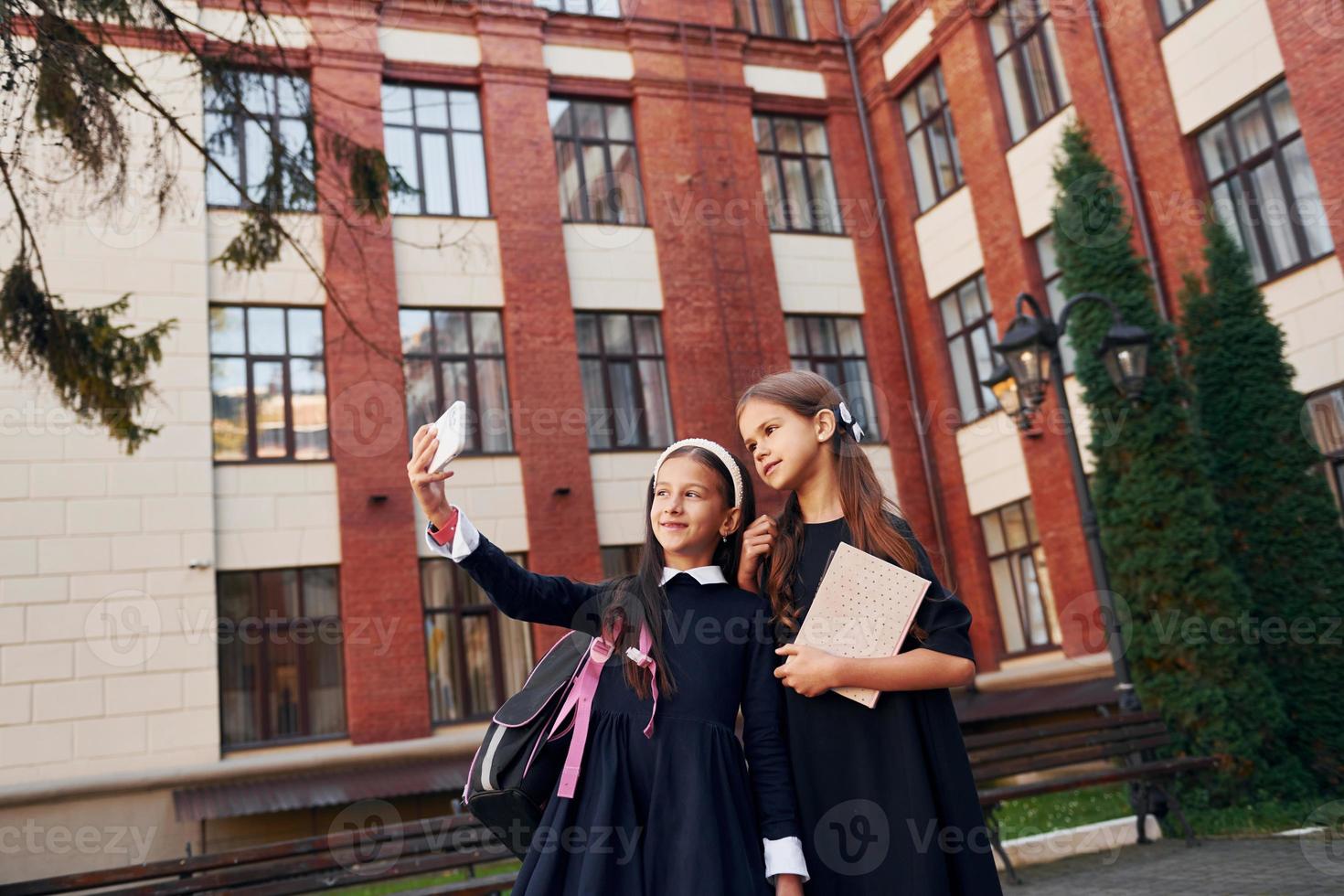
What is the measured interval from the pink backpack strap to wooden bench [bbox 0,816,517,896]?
4320 mm

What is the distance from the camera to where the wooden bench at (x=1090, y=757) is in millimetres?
9141

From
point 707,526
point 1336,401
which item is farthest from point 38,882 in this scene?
point 1336,401

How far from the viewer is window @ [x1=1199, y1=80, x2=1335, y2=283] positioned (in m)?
13.5

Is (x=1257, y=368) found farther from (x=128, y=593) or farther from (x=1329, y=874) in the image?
(x=128, y=593)

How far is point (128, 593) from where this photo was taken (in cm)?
1457

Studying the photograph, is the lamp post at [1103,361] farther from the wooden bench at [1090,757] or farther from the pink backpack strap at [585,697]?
the pink backpack strap at [585,697]

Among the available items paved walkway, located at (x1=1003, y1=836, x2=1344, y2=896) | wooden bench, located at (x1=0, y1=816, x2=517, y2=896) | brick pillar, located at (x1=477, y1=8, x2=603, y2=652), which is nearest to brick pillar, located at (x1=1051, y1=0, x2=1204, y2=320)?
paved walkway, located at (x1=1003, y1=836, x2=1344, y2=896)

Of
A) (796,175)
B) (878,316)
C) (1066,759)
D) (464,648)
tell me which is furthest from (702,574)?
(796,175)

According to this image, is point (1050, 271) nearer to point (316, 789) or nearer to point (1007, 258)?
point (1007, 258)

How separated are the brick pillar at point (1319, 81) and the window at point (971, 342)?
594cm

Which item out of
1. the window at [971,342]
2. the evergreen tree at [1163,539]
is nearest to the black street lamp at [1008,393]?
the evergreen tree at [1163,539]

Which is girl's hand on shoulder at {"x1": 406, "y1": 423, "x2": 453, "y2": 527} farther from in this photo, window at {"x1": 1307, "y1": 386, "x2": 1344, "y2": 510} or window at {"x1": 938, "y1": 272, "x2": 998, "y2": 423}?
window at {"x1": 938, "y1": 272, "x2": 998, "y2": 423}

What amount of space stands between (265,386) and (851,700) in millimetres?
14715

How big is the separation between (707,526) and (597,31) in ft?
58.5
